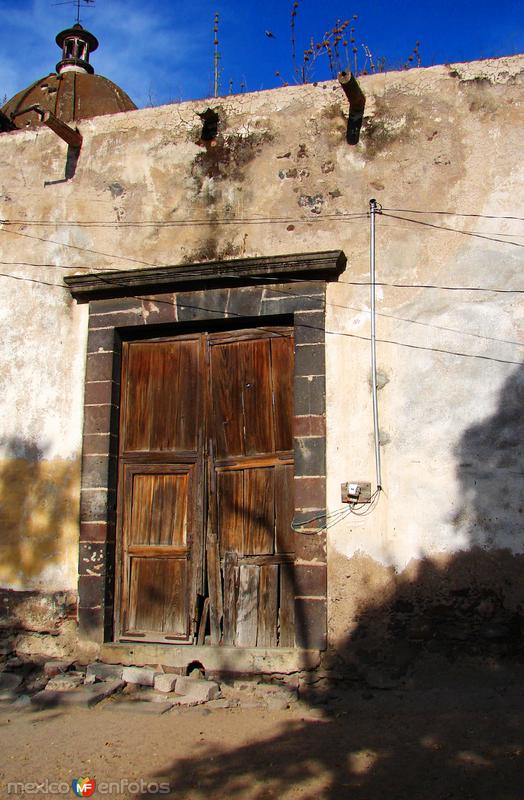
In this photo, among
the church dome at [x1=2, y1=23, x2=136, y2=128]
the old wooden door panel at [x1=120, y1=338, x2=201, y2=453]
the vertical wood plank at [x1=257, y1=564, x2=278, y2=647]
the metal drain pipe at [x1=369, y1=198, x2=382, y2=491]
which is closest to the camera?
the metal drain pipe at [x1=369, y1=198, x2=382, y2=491]

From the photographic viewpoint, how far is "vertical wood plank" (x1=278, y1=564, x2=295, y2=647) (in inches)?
212

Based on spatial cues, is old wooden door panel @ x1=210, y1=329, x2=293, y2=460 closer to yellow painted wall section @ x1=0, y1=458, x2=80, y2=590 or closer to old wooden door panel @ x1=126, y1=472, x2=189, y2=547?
old wooden door panel @ x1=126, y1=472, x2=189, y2=547

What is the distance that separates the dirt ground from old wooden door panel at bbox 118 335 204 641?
83 cm

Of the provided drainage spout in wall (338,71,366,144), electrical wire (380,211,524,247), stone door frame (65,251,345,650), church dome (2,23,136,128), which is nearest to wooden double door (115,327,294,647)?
stone door frame (65,251,345,650)

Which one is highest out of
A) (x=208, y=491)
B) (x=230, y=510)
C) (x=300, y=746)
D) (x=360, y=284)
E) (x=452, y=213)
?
(x=452, y=213)

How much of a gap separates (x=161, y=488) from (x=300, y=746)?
2322mm

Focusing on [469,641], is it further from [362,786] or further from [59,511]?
[59,511]

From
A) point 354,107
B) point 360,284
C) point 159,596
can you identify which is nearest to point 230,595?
point 159,596

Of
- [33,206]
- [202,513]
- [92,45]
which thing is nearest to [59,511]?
[202,513]

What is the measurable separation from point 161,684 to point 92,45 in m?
12.4

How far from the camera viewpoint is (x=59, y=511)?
19.3 feet

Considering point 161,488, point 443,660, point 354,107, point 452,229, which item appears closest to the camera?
point 443,660

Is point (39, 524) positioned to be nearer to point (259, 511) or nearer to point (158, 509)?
point (158, 509)

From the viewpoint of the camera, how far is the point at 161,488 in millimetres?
5902
